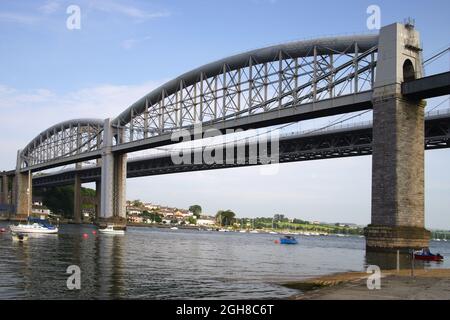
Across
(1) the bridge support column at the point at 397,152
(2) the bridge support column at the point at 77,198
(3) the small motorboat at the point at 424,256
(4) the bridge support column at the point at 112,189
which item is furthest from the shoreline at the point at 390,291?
(2) the bridge support column at the point at 77,198

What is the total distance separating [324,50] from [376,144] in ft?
89.0

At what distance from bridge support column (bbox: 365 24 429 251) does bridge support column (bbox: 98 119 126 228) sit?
7161 centimetres

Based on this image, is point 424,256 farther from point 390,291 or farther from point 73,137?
point 73,137

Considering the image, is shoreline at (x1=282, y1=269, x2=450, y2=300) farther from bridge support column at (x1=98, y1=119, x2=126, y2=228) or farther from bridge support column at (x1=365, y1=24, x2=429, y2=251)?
bridge support column at (x1=98, y1=119, x2=126, y2=228)

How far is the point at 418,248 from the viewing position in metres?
58.2

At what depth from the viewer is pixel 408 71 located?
63281 millimetres

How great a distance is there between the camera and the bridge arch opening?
62719 millimetres

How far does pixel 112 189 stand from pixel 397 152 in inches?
2989

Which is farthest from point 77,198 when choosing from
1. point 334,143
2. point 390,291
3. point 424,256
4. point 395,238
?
point 390,291

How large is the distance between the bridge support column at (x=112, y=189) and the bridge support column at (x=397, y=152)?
71.6m

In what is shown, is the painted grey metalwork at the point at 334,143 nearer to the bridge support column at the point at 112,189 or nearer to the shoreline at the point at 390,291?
the bridge support column at the point at 112,189

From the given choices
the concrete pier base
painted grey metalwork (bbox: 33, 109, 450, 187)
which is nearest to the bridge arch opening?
the concrete pier base

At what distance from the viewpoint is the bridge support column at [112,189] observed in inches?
4722

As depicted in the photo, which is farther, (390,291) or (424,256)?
(424,256)
